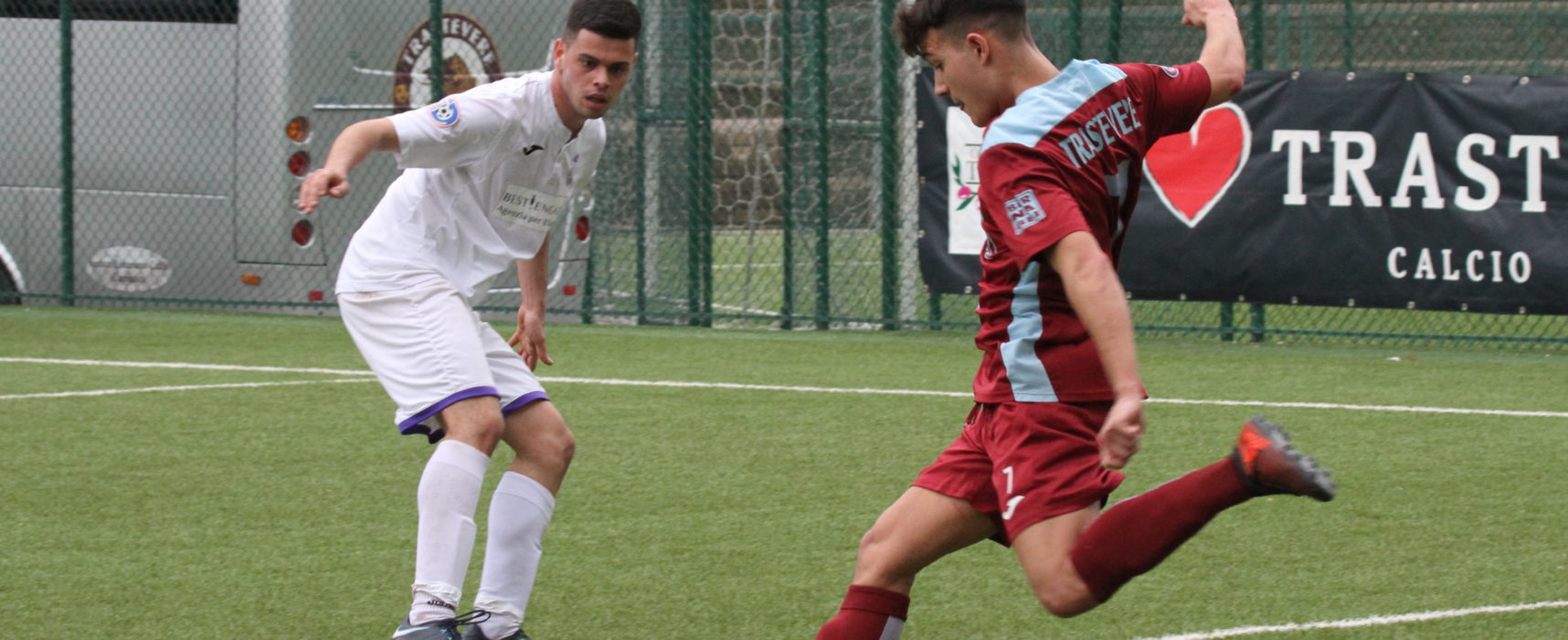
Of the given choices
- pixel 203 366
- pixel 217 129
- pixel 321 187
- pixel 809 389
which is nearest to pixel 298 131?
pixel 217 129

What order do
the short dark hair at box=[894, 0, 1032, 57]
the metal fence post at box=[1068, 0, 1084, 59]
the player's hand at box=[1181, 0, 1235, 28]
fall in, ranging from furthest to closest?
the metal fence post at box=[1068, 0, 1084, 59]
the player's hand at box=[1181, 0, 1235, 28]
the short dark hair at box=[894, 0, 1032, 57]

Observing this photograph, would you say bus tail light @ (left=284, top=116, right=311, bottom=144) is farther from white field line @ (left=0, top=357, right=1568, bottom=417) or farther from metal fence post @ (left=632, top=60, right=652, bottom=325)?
white field line @ (left=0, top=357, right=1568, bottom=417)

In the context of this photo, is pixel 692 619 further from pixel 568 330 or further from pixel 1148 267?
pixel 568 330

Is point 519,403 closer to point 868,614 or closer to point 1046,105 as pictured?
point 868,614

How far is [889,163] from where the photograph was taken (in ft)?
38.2

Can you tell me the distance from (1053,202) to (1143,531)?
61 centimetres

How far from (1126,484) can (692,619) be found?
7.57ft

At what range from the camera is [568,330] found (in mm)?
11875

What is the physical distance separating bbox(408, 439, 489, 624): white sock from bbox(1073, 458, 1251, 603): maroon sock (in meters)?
1.49

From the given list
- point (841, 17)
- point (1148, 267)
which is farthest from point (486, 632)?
point (841, 17)

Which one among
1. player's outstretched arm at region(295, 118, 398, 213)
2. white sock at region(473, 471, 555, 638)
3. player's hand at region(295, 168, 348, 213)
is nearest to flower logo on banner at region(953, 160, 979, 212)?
white sock at region(473, 471, 555, 638)

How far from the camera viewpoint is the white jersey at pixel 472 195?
4.36 meters

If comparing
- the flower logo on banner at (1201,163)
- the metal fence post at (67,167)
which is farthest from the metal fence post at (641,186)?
the metal fence post at (67,167)

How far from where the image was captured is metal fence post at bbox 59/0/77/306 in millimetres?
12648
